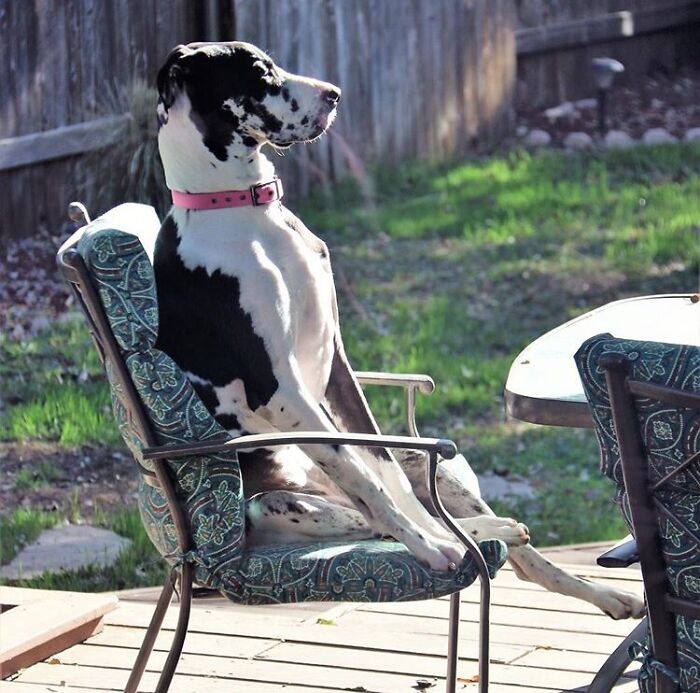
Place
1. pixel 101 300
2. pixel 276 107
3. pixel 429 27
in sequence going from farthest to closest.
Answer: pixel 429 27
pixel 276 107
pixel 101 300

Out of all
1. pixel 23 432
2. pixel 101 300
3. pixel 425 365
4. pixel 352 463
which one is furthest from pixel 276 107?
pixel 425 365

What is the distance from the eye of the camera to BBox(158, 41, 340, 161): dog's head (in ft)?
7.97

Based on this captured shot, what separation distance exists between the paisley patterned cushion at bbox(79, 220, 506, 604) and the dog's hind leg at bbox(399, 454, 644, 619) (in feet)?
1.10

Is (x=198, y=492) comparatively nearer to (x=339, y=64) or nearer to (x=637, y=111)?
(x=339, y=64)

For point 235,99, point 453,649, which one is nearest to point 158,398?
point 235,99

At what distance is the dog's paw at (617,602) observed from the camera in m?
2.71

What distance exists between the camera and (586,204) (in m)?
5.83

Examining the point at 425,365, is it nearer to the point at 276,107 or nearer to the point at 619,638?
the point at 619,638

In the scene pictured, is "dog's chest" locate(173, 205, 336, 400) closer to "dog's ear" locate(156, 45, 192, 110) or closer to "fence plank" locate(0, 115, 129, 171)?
"dog's ear" locate(156, 45, 192, 110)

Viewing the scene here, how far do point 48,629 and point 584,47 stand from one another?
3507 mm

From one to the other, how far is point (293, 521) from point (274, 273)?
409 mm

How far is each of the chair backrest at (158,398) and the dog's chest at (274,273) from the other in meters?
0.12

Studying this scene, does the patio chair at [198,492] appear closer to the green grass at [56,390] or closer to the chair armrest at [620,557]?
the chair armrest at [620,557]

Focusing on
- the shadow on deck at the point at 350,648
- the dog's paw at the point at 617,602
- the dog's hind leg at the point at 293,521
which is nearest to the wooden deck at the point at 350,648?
the shadow on deck at the point at 350,648
